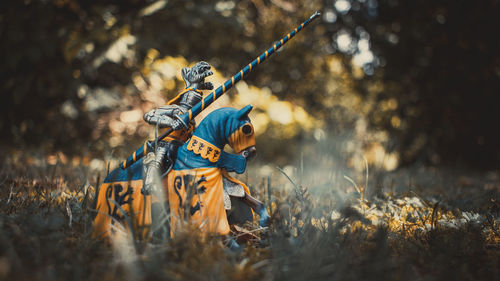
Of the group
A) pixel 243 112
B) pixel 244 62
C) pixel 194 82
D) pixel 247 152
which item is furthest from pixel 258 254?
pixel 244 62

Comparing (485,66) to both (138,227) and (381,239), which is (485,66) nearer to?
(381,239)

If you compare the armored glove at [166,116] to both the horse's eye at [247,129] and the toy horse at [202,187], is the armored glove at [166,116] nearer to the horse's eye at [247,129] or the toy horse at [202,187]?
the toy horse at [202,187]

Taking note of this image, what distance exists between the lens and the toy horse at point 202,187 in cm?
153

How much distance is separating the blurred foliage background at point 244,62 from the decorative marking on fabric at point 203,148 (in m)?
2.89

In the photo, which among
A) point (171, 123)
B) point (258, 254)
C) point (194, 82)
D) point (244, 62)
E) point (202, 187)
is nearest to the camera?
point (258, 254)

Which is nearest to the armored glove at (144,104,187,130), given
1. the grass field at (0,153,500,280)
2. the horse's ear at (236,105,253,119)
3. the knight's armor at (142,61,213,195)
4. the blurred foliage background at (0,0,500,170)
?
the knight's armor at (142,61,213,195)

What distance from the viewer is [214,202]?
1594 mm

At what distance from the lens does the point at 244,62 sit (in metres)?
6.45

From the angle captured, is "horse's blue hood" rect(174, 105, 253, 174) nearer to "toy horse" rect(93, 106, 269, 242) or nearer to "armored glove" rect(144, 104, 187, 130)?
"toy horse" rect(93, 106, 269, 242)

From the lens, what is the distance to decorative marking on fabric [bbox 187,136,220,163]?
5.41ft

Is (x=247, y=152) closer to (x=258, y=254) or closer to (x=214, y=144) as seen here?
(x=214, y=144)

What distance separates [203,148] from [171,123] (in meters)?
0.21

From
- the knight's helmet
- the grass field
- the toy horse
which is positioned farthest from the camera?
the knight's helmet

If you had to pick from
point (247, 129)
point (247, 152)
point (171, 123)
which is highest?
point (171, 123)
